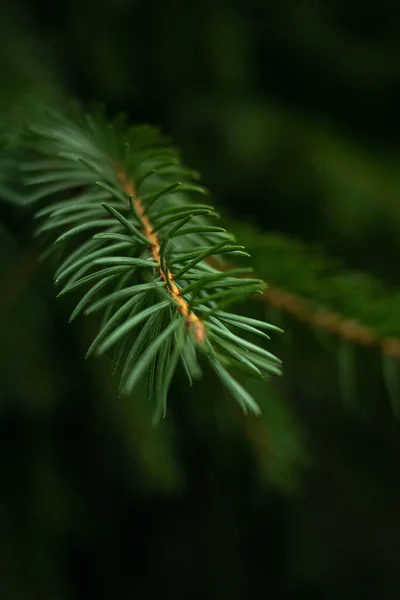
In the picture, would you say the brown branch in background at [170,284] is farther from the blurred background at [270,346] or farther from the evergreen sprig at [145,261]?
the blurred background at [270,346]

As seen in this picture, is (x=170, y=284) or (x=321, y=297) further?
(x=321, y=297)

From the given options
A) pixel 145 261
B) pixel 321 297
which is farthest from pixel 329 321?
pixel 145 261

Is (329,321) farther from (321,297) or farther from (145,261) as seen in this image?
(145,261)

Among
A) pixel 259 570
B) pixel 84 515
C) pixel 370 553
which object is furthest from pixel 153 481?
pixel 370 553

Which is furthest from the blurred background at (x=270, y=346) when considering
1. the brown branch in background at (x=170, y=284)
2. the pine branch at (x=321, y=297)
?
the brown branch in background at (x=170, y=284)

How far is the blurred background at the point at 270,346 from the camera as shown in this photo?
0.55m

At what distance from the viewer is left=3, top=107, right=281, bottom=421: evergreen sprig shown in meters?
0.22

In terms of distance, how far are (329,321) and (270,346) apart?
10 centimetres

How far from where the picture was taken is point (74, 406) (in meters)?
0.79

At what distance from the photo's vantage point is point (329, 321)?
18.0 inches

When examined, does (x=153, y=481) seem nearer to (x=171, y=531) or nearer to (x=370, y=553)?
(x=171, y=531)

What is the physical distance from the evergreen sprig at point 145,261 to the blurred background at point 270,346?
0.27ft

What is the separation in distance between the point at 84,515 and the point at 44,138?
608 millimetres

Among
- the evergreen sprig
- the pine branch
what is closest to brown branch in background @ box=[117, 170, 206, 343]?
the evergreen sprig
